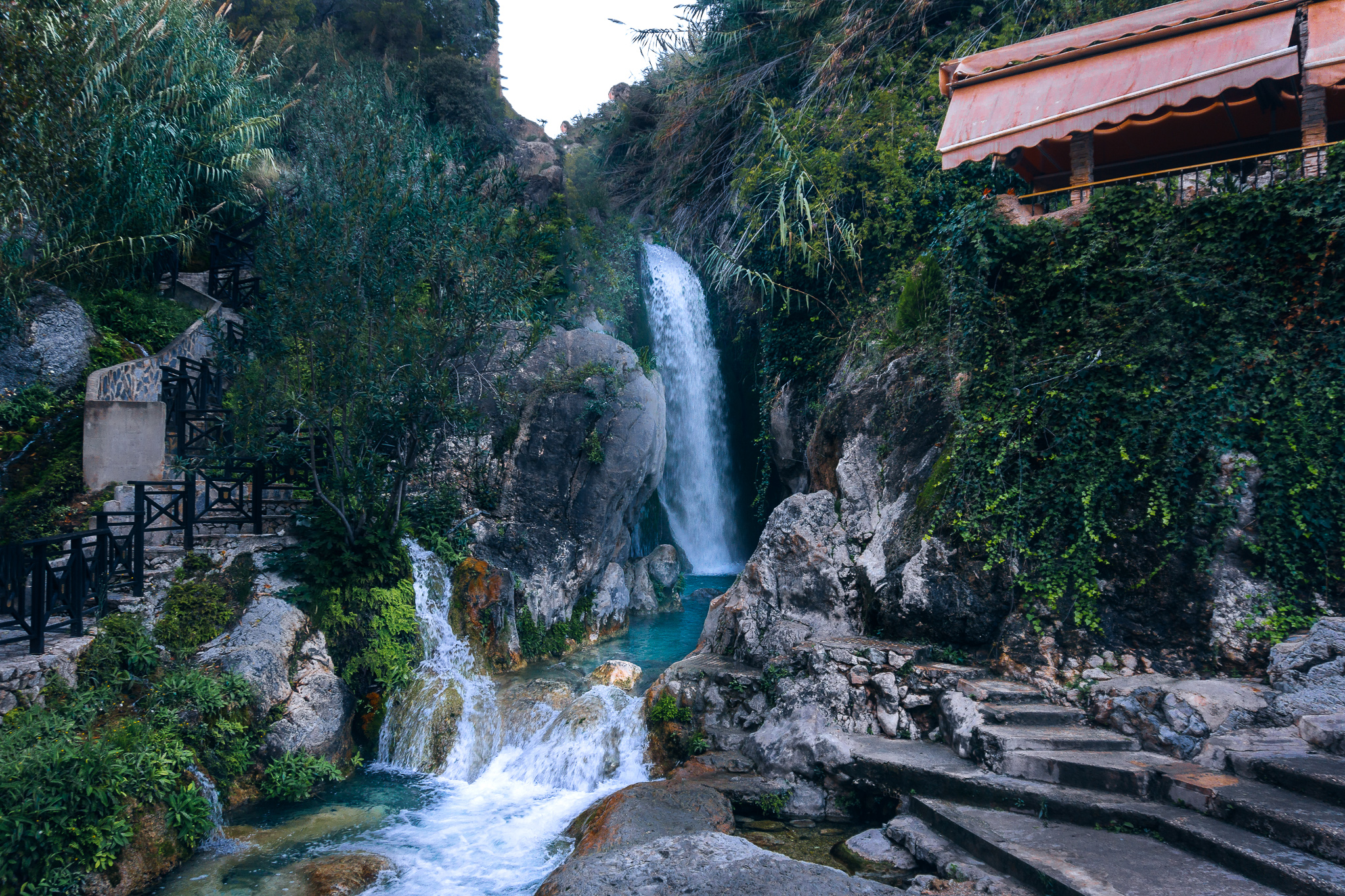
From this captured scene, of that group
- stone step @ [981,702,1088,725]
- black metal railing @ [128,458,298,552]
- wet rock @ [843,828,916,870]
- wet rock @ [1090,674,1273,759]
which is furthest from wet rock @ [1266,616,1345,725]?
black metal railing @ [128,458,298,552]

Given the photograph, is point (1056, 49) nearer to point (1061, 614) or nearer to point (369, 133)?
point (1061, 614)

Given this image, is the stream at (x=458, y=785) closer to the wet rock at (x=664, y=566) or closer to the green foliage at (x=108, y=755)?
the green foliage at (x=108, y=755)

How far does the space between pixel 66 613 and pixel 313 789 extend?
3.34 meters

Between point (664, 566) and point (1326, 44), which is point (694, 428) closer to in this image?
point (664, 566)

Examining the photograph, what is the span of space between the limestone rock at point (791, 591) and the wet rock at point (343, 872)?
456 cm

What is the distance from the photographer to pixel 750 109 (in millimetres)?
15242

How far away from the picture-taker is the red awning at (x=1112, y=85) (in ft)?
23.4

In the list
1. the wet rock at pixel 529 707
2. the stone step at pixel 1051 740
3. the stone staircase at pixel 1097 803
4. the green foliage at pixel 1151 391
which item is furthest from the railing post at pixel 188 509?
the stone step at pixel 1051 740

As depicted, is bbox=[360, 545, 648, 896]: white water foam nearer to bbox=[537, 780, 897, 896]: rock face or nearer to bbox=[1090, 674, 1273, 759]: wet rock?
bbox=[537, 780, 897, 896]: rock face

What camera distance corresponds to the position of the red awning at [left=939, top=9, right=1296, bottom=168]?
7.13 m

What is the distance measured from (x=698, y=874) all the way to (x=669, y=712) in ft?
13.4

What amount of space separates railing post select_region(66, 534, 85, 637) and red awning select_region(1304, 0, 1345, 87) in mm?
13464

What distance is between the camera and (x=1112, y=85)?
778cm

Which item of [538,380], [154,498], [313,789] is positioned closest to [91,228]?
[154,498]
